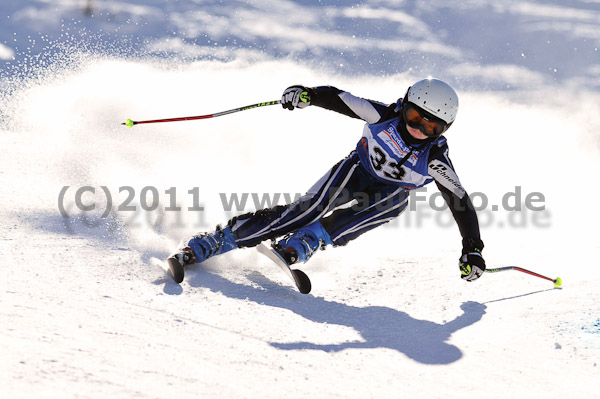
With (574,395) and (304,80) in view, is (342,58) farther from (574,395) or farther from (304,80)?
(574,395)

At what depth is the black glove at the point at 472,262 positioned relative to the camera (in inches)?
153

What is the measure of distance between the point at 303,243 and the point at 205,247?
27.4 inches

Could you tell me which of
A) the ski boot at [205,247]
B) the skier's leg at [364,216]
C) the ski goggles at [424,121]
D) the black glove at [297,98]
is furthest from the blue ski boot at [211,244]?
the ski goggles at [424,121]

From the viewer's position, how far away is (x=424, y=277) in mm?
4598

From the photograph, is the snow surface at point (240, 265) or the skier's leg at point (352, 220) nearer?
the snow surface at point (240, 265)

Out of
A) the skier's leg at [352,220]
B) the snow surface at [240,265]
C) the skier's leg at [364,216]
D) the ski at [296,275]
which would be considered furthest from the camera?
the skier's leg at [364,216]

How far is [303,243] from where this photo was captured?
13.6 ft

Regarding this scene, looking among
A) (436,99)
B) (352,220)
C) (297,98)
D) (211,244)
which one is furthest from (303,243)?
(436,99)

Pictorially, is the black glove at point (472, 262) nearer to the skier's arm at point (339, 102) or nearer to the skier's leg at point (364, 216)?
the skier's leg at point (364, 216)

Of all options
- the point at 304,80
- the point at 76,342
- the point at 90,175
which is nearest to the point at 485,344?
the point at 76,342

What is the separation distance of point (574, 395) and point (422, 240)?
3.14 meters

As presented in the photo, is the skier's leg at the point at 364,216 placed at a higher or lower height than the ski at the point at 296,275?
higher

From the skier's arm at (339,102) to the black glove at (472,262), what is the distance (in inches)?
43.0

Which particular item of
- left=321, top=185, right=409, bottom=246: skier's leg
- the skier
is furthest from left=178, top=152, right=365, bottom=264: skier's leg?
left=321, top=185, right=409, bottom=246: skier's leg
